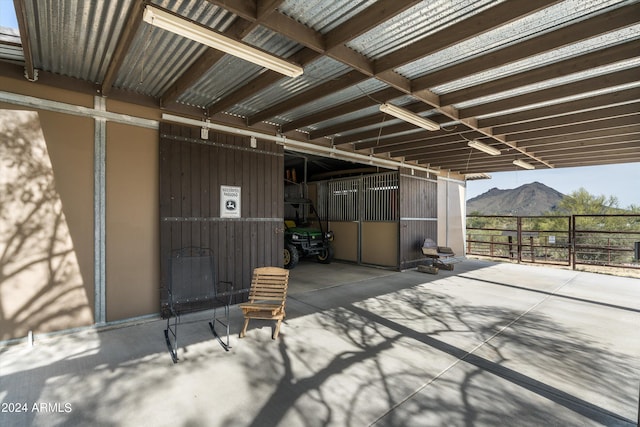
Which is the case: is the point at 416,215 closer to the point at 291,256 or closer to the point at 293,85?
the point at 291,256

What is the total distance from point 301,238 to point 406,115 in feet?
17.2

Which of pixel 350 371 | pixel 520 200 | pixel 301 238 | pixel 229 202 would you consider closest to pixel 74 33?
pixel 229 202

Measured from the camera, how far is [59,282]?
3.44 meters

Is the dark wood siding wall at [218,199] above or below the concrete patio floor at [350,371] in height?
above

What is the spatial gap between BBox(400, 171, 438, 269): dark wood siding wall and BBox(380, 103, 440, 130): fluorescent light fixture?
3.61 meters

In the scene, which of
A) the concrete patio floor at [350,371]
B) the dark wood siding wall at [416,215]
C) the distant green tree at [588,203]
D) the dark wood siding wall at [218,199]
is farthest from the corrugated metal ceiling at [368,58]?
the distant green tree at [588,203]

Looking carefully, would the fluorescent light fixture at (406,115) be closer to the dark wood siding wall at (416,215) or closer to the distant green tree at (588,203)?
the dark wood siding wall at (416,215)

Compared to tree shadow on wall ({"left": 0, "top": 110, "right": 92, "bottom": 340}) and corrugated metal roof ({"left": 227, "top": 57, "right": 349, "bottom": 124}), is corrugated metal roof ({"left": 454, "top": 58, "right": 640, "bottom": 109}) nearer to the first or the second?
corrugated metal roof ({"left": 227, "top": 57, "right": 349, "bottom": 124})

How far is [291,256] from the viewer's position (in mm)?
8133

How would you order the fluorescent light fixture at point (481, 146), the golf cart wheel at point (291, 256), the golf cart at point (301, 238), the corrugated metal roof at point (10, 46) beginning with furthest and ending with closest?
the golf cart at point (301, 238) < the golf cart wheel at point (291, 256) < the fluorescent light fixture at point (481, 146) < the corrugated metal roof at point (10, 46)

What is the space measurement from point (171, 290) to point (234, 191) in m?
1.89

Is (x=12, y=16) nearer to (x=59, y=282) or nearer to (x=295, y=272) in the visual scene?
(x=59, y=282)

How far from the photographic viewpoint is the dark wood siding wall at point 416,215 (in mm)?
8203

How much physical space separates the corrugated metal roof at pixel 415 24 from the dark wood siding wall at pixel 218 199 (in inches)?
106
